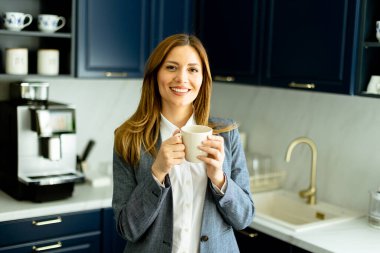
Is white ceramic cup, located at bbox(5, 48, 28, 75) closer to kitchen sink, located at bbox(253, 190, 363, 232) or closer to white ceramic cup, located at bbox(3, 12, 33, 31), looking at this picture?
white ceramic cup, located at bbox(3, 12, 33, 31)

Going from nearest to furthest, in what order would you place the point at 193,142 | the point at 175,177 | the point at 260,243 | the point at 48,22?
1. the point at 193,142
2. the point at 175,177
3. the point at 260,243
4. the point at 48,22

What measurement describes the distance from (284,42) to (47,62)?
119 centimetres

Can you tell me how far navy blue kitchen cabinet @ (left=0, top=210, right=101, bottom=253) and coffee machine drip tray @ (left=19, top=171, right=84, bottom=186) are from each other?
0.52ft

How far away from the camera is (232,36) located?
2957mm

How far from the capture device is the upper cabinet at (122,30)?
9.24 feet

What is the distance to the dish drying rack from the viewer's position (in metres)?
3.07

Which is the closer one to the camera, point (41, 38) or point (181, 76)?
point (181, 76)

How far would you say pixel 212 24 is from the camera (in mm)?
3080

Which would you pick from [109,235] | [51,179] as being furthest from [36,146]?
[109,235]

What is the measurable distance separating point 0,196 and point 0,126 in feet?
1.19

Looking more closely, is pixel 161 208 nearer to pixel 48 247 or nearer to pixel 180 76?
pixel 180 76

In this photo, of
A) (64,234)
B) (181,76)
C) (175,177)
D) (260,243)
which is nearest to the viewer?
(181,76)

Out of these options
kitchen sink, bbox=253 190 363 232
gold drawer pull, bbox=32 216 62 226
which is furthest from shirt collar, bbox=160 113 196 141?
gold drawer pull, bbox=32 216 62 226

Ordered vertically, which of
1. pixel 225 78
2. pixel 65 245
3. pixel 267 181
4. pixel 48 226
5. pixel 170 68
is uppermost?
pixel 170 68
